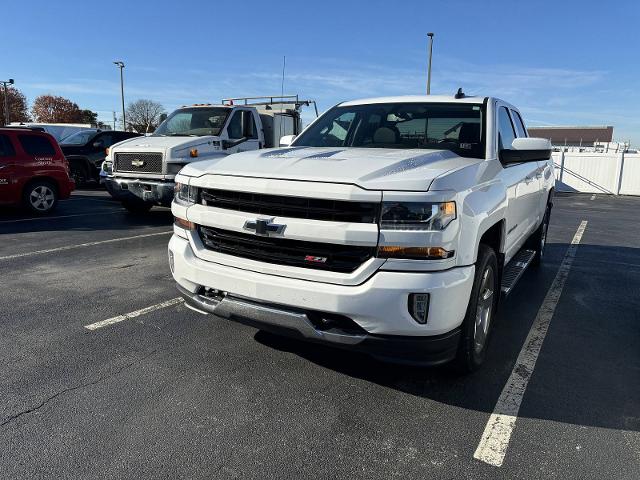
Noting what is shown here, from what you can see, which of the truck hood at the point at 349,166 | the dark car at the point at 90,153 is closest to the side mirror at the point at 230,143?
the truck hood at the point at 349,166

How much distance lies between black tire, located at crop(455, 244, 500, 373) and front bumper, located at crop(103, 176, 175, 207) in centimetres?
684

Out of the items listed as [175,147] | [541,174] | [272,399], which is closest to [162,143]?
[175,147]

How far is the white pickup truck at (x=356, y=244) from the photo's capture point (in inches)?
107

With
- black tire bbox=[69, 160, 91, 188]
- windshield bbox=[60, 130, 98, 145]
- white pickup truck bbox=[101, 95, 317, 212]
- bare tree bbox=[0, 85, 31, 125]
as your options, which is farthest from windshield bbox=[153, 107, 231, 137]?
bare tree bbox=[0, 85, 31, 125]

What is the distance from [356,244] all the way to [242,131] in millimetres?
8209

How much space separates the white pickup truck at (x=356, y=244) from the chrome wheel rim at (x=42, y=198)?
7982mm

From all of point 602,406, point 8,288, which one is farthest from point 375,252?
point 8,288

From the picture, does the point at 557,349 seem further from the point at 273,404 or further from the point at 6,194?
the point at 6,194

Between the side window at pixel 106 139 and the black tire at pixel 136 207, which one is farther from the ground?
the side window at pixel 106 139

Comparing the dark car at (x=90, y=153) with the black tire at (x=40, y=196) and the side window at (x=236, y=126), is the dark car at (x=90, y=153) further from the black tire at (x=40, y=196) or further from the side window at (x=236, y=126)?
the side window at (x=236, y=126)

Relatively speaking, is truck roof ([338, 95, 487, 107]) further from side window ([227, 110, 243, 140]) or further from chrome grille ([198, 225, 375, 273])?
side window ([227, 110, 243, 140])

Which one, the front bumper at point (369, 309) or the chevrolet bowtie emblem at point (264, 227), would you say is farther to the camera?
the chevrolet bowtie emblem at point (264, 227)

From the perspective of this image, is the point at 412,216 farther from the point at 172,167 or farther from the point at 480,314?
the point at 172,167

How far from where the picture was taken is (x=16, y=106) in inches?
2906
